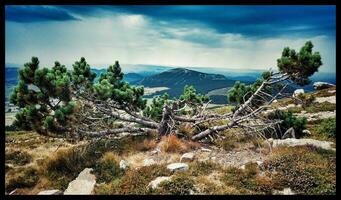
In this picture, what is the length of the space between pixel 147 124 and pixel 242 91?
4438mm

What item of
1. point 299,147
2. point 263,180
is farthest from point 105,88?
point 299,147

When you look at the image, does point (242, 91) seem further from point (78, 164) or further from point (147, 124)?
point (78, 164)

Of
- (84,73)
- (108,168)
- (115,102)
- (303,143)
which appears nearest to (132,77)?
(115,102)

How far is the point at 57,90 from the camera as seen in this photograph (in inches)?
421

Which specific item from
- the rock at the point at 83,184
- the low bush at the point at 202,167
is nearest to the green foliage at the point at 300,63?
the low bush at the point at 202,167

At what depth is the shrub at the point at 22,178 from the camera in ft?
30.6

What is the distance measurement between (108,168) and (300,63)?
7.85m

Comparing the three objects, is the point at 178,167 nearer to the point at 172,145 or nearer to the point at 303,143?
the point at 172,145

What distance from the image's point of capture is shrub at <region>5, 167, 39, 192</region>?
9.34 m

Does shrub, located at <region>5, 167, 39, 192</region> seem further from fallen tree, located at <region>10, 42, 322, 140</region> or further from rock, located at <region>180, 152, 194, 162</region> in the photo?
rock, located at <region>180, 152, 194, 162</region>

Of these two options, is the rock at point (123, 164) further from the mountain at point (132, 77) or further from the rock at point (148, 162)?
the mountain at point (132, 77)

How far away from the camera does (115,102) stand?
533 inches

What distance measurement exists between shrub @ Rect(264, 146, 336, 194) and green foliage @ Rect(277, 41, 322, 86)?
2.94 m
